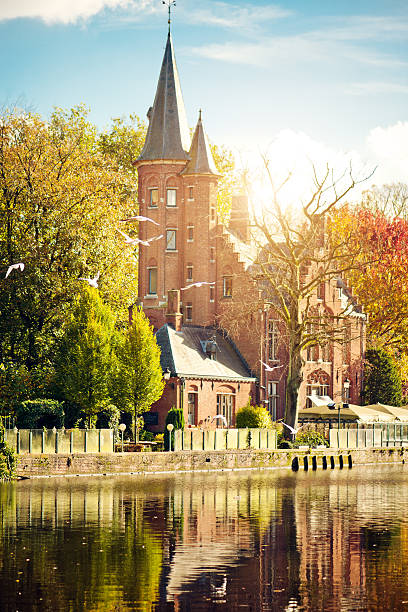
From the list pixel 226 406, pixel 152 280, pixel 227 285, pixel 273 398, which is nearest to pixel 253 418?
pixel 226 406

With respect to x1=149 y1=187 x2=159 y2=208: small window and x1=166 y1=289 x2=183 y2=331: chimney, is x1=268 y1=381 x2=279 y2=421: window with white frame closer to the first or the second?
x1=166 y1=289 x2=183 y2=331: chimney

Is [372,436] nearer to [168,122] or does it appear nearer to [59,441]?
[168,122]

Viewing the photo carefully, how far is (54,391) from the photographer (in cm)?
5559

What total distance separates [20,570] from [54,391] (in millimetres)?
34259

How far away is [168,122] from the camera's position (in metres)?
72.1

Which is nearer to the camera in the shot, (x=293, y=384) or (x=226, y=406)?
(x=293, y=384)

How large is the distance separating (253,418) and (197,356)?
7720 millimetres

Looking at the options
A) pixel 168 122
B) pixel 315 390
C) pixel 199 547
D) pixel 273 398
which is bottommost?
pixel 199 547

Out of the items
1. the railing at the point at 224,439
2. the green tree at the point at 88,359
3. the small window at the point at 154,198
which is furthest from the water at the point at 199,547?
the small window at the point at 154,198

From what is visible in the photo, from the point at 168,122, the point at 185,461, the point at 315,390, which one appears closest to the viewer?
the point at 185,461

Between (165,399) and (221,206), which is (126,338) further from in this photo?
(221,206)

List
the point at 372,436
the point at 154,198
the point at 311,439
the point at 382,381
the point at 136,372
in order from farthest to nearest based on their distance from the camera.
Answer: the point at 382,381
the point at 154,198
the point at 372,436
the point at 311,439
the point at 136,372

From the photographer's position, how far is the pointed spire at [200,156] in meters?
70.6

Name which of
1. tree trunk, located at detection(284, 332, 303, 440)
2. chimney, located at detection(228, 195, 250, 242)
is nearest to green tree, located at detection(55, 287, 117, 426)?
tree trunk, located at detection(284, 332, 303, 440)
